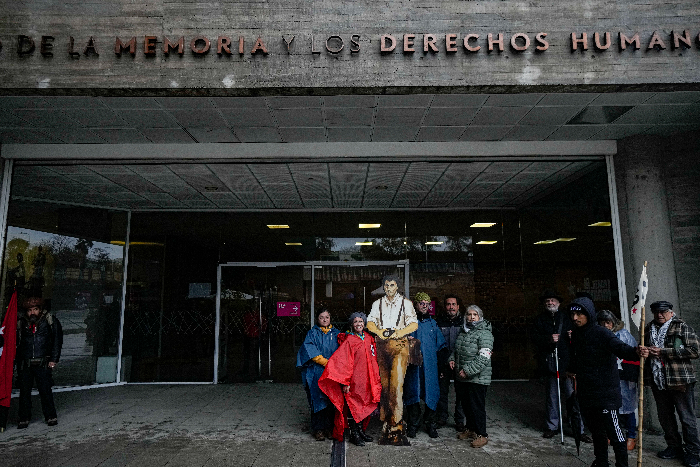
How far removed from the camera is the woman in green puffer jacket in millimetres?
5465

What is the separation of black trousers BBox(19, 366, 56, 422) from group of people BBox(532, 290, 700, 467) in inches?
265

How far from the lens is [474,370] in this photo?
17.8ft

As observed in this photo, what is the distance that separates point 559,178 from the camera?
8148mm

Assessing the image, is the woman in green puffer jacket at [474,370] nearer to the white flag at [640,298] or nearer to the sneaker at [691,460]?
the white flag at [640,298]

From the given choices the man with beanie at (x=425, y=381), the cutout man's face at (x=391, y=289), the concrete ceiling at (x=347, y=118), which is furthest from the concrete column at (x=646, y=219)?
the cutout man's face at (x=391, y=289)

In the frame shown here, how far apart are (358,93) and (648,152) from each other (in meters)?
4.41

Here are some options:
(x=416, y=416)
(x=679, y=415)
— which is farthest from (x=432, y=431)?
(x=679, y=415)

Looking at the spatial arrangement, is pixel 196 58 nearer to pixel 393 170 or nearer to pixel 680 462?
pixel 393 170

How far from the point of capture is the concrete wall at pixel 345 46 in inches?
215

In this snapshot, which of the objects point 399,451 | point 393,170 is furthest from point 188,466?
point 393,170

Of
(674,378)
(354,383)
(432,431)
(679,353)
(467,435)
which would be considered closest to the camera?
(679,353)

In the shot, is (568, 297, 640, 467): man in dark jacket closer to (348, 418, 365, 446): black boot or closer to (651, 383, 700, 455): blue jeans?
(651, 383, 700, 455): blue jeans

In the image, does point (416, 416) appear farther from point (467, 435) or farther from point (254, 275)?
point (254, 275)

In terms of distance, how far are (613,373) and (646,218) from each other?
3.27 m
